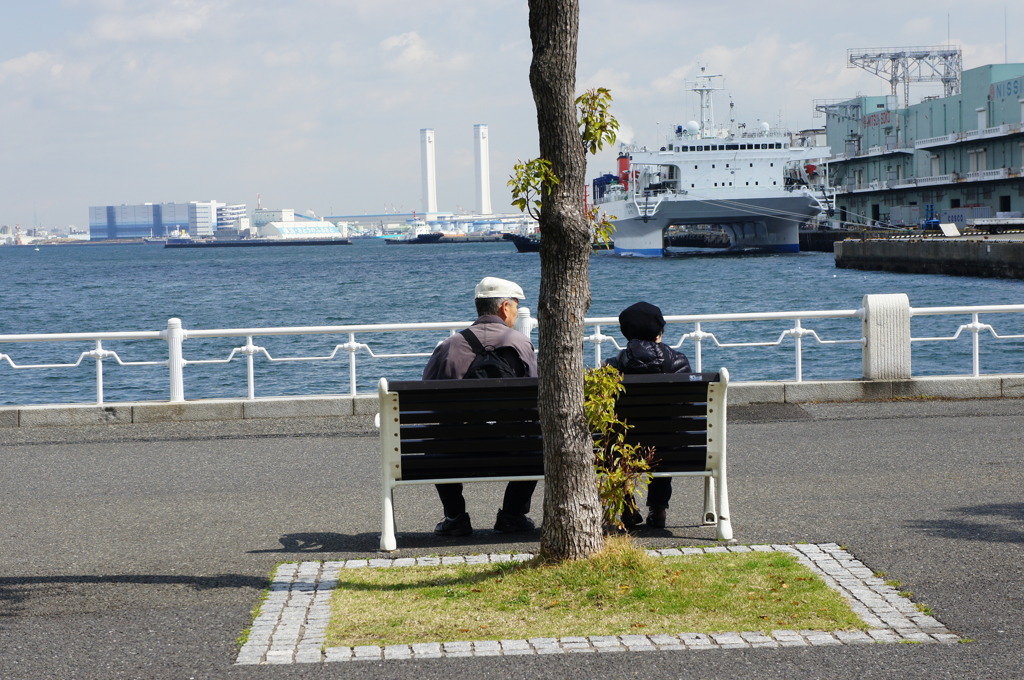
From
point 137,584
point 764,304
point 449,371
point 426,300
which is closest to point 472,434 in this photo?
point 449,371

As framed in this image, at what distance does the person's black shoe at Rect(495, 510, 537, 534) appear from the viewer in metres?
6.71

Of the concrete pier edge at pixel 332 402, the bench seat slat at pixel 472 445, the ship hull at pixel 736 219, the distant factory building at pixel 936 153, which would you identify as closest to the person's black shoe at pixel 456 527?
the bench seat slat at pixel 472 445

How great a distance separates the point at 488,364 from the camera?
21.7 feet

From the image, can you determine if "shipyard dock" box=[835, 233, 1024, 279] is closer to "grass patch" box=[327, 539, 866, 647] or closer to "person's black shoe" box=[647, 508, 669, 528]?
"person's black shoe" box=[647, 508, 669, 528]

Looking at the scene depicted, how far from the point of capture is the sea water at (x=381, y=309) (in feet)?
91.0

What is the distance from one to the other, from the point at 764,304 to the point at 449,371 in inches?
1897

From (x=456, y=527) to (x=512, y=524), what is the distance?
32cm

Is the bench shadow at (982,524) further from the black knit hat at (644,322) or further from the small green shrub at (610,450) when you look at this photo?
the black knit hat at (644,322)

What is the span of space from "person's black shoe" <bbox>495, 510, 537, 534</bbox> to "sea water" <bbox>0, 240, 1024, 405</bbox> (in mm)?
14882

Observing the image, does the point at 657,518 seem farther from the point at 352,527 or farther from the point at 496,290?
the point at 352,527

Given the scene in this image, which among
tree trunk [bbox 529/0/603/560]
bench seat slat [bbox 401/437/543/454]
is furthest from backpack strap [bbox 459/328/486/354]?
tree trunk [bbox 529/0/603/560]

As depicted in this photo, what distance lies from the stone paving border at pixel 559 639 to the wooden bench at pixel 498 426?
3.13ft

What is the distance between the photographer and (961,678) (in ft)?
13.8

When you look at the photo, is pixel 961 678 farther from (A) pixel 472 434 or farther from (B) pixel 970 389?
(B) pixel 970 389
